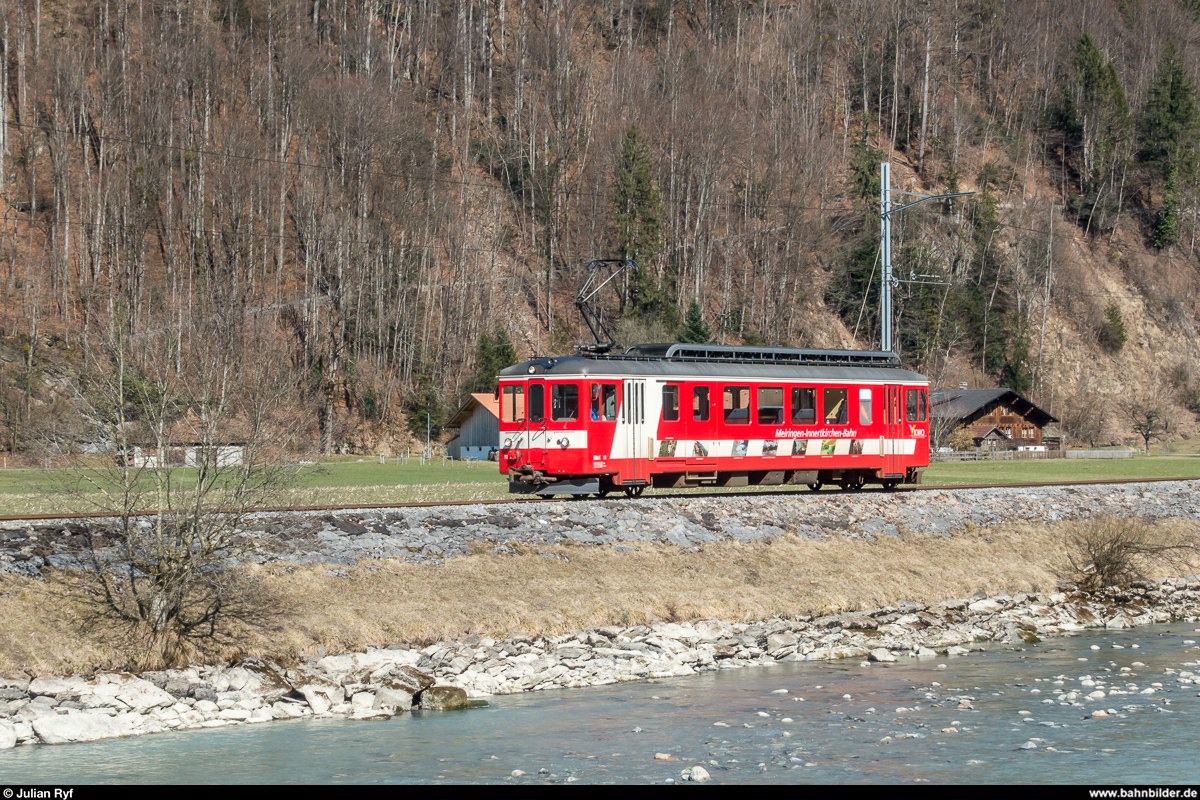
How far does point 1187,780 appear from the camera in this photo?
12.2m

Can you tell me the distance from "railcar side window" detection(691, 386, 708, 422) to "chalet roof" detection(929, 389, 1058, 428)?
46226 mm

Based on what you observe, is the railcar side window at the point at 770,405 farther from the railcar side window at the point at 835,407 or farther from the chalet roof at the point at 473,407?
the chalet roof at the point at 473,407

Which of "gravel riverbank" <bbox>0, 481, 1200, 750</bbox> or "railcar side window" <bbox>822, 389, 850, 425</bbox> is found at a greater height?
"railcar side window" <bbox>822, 389, 850, 425</bbox>

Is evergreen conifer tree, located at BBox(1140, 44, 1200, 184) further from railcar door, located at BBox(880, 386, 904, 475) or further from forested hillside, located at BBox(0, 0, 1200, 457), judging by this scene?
railcar door, located at BBox(880, 386, 904, 475)

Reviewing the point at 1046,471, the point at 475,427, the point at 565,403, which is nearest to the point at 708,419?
the point at 565,403

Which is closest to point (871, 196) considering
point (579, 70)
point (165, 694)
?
point (579, 70)

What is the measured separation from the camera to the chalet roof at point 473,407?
217 ft

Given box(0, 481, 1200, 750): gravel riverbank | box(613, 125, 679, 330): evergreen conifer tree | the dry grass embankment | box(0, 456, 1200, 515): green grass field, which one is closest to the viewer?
box(0, 481, 1200, 750): gravel riverbank

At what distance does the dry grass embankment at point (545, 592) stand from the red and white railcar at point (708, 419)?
3473mm

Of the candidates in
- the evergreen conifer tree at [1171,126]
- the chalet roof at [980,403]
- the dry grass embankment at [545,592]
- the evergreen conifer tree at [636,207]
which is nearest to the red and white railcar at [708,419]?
the dry grass embankment at [545,592]

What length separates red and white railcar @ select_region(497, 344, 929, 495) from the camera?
26.5 metres

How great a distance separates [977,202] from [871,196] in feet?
36.1

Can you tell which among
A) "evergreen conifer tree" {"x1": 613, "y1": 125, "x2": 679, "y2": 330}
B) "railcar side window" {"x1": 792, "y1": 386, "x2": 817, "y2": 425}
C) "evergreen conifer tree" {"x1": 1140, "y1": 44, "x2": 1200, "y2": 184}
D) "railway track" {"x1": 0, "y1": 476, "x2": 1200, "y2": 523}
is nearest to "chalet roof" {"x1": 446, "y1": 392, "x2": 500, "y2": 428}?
"evergreen conifer tree" {"x1": 613, "y1": 125, "x2": 679, "y2": 330}
